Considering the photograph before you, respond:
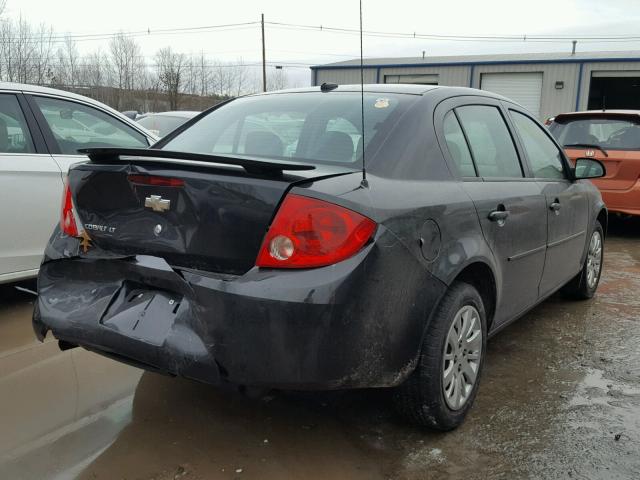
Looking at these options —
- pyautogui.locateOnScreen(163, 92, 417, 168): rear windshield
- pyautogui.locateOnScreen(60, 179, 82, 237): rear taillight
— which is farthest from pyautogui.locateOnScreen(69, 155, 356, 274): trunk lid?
pyautogui.locateOnScreen(163, 92, 417, 168): rear windshield

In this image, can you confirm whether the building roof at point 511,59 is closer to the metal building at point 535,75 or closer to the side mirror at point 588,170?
the metal building at point 535,75

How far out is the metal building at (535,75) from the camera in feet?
81.0

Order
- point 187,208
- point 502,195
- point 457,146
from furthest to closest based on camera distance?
point 502,195, point 457,146, point 187,208

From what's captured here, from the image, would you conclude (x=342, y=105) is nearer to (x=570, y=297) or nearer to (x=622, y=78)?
(x=570, y=297)

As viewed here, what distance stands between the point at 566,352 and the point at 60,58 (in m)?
39.0

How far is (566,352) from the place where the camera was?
3.77 metres

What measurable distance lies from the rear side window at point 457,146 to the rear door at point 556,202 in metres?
0.79

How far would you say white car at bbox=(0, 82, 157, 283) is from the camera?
405cm

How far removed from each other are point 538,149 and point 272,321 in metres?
2.55

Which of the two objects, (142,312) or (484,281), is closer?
(142,312)

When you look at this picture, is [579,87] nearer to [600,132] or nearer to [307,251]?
[600,132]

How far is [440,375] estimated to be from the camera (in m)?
2.54

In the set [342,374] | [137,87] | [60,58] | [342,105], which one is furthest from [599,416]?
[137,87]

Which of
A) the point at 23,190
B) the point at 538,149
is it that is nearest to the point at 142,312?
the point at 23,190
